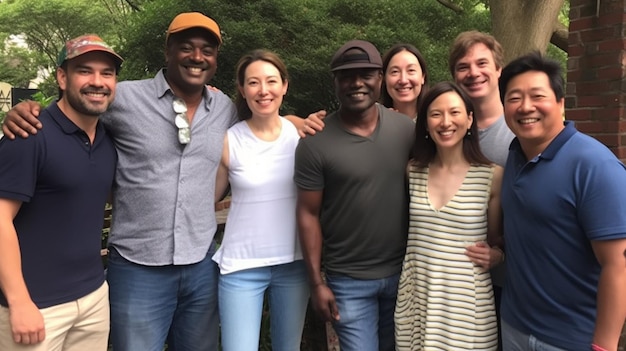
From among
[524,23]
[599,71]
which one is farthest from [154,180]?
[524,23]

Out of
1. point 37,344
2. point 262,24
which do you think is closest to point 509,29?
point 262,24

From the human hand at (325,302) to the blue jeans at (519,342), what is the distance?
2.85ft

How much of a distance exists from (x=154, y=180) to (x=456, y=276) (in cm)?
164

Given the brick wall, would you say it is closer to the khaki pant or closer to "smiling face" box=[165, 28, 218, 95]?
"smiling face" box=[165, 28, 218, 95]

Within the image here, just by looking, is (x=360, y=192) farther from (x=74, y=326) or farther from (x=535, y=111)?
(x=74, y=326)

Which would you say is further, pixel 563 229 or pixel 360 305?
pixel 360 305

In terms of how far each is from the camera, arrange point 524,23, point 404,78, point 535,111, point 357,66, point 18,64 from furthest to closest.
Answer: point 18,64
point 524,23
point 404,78
point 357,66
point 535,111

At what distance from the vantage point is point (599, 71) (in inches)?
146

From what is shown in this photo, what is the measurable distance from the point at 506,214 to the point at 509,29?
630 cm

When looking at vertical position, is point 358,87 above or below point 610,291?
above

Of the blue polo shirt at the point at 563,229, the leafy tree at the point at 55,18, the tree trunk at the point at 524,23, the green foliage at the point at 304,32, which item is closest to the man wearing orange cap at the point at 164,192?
the blue polo shirt at the point at 563,229

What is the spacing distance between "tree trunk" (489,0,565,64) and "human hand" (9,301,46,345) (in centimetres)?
702

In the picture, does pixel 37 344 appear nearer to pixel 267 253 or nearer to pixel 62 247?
pixel 62 247

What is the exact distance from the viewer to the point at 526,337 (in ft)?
7.72
